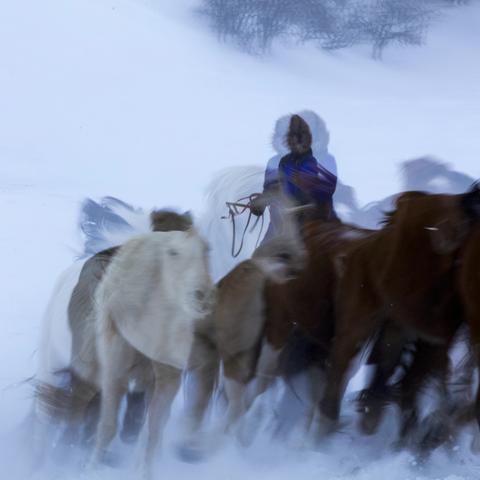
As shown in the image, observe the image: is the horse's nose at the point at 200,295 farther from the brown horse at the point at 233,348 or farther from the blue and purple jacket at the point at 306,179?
the blue and purple jacket at the point at 306,179

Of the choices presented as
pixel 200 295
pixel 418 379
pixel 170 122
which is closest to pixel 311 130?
pixel 418 379

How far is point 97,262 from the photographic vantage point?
379cm

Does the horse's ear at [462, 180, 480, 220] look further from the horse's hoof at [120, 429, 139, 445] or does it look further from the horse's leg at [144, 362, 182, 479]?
the horse's hoof at [120, 429, 139, 445]

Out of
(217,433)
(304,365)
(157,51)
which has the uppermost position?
(157,51)

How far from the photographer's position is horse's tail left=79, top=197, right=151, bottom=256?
3.76m

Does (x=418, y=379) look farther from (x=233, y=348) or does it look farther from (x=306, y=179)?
(x=306, y=179)

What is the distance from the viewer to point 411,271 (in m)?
3.44

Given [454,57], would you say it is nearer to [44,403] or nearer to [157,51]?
[157,51]

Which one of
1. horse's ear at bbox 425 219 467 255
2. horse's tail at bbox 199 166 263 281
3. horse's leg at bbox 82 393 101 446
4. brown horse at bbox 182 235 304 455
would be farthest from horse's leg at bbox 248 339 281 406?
horse's ear at bbox 425 219 467 255

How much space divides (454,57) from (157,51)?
9.18 meters

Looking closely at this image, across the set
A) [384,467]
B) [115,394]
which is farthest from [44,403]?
[384,467]

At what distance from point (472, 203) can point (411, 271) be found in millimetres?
355

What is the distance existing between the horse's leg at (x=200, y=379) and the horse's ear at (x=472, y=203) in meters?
1.38

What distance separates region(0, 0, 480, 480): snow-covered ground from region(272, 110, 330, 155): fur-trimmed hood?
1.50 meters
